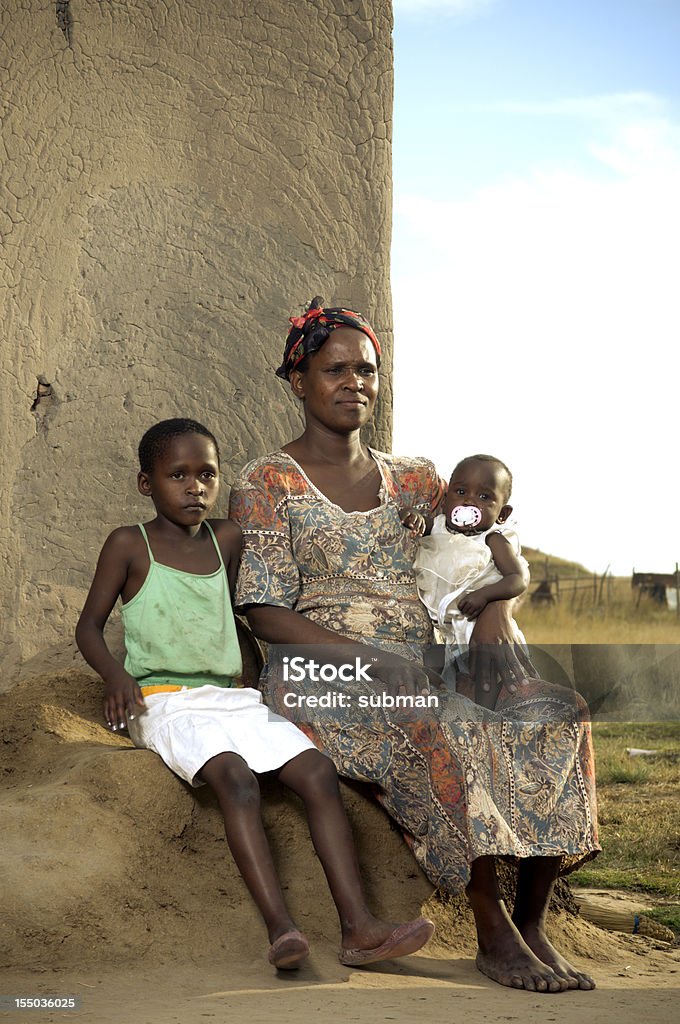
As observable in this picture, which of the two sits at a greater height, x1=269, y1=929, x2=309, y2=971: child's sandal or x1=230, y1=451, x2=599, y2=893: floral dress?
x1=230, y1=451, x2=599, y2=893: floral dress

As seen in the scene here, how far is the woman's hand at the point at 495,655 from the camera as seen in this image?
11.1ft

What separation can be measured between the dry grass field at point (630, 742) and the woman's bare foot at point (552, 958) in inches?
39.1

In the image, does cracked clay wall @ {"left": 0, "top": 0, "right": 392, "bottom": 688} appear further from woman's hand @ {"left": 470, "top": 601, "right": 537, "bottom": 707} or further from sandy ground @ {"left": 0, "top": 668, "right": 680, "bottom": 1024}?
woman's hand @ {"left": 470, "top": 601, "right": 537, "bottom": 707}

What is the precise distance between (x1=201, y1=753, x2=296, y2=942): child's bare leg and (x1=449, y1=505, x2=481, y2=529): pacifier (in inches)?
40.4

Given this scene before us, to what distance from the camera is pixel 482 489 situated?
363cm

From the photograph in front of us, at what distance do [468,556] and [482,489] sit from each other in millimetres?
211

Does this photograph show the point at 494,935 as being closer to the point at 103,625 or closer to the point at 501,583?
the point at 501,583

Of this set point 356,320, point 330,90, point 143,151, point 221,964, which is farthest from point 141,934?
point 330,90

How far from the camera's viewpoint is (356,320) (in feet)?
12.5

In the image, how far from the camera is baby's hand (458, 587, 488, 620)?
3467mm

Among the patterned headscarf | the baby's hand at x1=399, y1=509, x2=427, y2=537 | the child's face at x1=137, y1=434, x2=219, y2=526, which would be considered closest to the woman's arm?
the child's face at x1=137, y1=434, x2=219, y2=526

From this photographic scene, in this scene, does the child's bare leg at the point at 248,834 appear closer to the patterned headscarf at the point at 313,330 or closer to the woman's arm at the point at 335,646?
the woman's arm at the point at 335,646

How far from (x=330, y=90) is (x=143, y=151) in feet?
2.44

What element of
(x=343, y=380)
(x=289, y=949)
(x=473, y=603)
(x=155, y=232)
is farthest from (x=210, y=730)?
(x=155, y=232)
